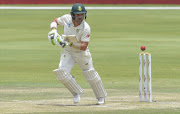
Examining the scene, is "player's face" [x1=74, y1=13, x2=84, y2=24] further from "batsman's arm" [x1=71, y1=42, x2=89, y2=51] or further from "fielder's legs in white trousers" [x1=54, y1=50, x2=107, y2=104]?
"fielder's legs in white trousers" [x1=54, y1=50, x2=107, y2=104]

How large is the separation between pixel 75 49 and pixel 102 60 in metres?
8.24

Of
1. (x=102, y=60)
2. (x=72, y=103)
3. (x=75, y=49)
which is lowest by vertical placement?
(x=102, y=60)

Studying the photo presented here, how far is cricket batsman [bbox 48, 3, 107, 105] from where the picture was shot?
888 centimetres

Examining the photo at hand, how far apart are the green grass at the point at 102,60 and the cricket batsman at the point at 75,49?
32 centimetres

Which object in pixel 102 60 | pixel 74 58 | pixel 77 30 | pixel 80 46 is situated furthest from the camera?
pixel 102 60

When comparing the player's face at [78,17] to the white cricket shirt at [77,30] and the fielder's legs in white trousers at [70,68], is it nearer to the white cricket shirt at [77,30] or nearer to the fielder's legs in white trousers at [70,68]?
the white cricket shirt at [77,30]

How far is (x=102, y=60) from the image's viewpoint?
17.3m

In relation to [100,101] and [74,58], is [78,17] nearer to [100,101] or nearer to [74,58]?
[74,58]

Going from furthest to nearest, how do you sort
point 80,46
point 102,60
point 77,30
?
point 102,60
point 77,30
point 80,46

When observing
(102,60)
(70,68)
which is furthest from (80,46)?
(102,60)

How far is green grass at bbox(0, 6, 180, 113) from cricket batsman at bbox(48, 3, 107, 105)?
324 millimetres

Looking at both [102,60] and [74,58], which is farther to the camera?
[102,60]

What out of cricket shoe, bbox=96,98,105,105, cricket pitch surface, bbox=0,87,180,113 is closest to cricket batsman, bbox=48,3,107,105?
cricket shoe, bbox=96,98,105,105

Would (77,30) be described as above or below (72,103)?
above
